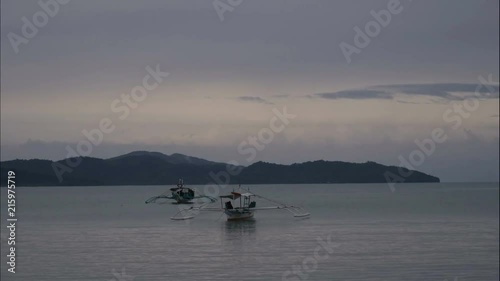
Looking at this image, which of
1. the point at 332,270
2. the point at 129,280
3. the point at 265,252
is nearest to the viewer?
the point at 129,280

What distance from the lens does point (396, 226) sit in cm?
6912

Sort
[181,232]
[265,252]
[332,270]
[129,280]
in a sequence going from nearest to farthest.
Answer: [129,280] → [332,270] → [265,252] → [181,232]

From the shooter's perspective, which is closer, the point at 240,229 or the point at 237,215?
the point at 240,229

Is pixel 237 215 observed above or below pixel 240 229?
above

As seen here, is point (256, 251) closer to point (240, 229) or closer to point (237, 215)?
point (240, 229)

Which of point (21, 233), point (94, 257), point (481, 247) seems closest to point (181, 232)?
point (21, 233)

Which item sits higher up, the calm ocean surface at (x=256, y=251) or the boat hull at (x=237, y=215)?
the boat hull at (x=237, y=215)

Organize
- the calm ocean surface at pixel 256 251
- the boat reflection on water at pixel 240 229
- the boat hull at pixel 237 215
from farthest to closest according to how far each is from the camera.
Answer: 1. the boat hull at pixel 237 215
2. the boat reflection on water at pixel 240 229
3. the calm ocean surface at pixel 256 251

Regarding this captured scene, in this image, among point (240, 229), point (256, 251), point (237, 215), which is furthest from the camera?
point (237, 215)

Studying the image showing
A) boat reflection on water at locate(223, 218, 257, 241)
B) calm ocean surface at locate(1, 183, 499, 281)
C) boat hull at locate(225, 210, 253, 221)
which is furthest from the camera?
boat hull at locate(225, 210, 253, 221)

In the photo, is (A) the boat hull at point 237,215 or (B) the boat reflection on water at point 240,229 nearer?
(B) the boat reflection on water at point 240,229

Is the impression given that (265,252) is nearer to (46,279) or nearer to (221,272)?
(221,272)

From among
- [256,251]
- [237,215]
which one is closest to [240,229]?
[237,215]

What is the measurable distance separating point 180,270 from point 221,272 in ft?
6.48
